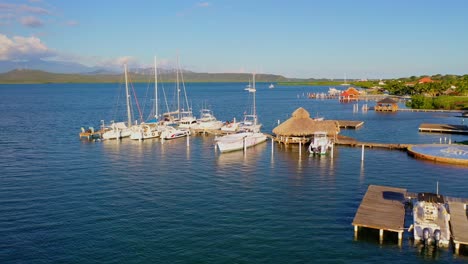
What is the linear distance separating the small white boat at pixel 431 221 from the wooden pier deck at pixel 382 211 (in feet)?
3.55

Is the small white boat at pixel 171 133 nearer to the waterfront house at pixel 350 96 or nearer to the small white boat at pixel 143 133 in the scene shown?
the small white boat at pixel 143 133

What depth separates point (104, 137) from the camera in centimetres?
7088

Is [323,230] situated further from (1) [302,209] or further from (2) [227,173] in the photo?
(2) [227,173]

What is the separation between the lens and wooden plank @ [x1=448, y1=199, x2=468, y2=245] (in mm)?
25670

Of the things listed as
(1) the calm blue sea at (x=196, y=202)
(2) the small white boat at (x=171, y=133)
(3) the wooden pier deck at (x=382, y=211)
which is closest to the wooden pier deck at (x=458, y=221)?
(1) the calm blue sea at (x=196, y=202)

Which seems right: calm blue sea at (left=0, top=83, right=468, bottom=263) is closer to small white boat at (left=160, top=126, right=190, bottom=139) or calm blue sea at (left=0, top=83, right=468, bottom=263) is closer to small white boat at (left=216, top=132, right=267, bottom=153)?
small white boat at (left=216, top=132, right=267, bottom=153)

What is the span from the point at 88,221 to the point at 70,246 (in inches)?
178

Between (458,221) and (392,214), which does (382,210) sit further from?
(458,221)

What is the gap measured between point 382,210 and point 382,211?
22cm

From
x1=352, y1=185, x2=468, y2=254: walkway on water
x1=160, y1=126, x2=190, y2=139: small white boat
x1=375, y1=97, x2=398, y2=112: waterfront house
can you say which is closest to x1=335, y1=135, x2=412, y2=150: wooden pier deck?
x1=352, y1=185, x2=468, y2=254: walkway on water

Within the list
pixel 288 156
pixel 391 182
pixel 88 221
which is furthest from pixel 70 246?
pixel 288 156

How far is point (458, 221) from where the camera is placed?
28.2m

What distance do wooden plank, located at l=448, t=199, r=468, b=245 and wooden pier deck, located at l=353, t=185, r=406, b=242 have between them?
3221 mm

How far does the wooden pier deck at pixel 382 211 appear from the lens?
27.5 metres
